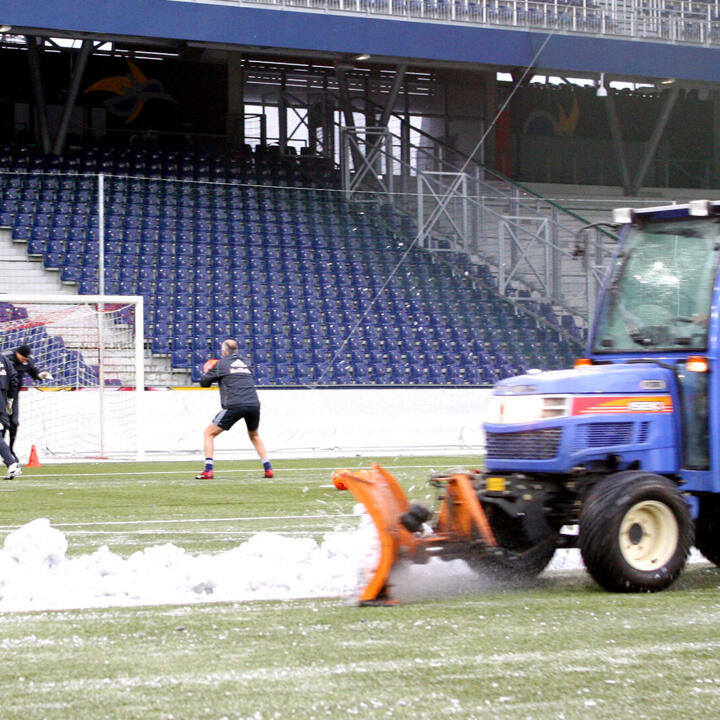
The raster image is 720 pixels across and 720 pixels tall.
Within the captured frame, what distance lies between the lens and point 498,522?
721 cm

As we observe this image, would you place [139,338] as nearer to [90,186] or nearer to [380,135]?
[90,186]

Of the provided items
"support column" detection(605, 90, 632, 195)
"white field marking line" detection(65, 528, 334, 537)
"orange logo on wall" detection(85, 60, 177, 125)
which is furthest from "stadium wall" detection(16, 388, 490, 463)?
"orange logo on wall" detection(85, 60, 177, 125)

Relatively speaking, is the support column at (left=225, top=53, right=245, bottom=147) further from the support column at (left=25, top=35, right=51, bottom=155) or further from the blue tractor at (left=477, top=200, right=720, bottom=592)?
the blue tractor at (left=477, top=200, right=720, bottom=592)

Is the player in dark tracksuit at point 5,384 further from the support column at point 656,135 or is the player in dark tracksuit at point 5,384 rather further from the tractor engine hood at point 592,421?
the support column at point 656,135

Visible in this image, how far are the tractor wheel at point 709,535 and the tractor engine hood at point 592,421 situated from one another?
71 centimetres

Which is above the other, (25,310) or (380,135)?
(380,135)

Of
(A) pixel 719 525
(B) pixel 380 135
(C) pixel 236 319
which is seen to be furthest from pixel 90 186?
(A) pixel 719 525

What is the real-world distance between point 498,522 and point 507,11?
78.9ft

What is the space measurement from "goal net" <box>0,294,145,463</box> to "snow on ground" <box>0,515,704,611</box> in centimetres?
1251

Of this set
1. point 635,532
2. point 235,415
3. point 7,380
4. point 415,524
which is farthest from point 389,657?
point 7,380

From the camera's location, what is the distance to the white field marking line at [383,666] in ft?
15.4

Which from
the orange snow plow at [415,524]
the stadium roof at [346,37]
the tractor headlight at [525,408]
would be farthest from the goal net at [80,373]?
the orange snow plow at [415,524]

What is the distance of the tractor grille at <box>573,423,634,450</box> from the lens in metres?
6.93

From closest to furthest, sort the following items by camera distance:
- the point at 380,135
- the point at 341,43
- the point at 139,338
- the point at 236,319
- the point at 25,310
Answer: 1. the point at 139,338
2. the point at 25,310
3. the point at 236,319
4. the point at 341,43
5. the point at 380,135
